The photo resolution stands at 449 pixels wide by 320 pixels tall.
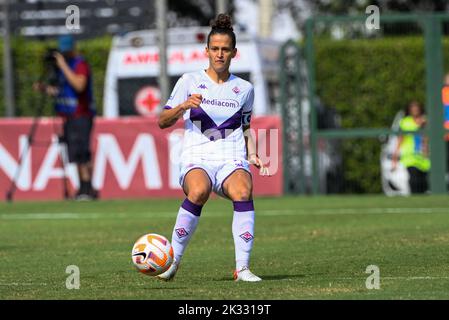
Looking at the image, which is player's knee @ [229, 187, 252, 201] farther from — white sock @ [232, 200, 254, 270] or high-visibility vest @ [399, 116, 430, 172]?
high-visibility vest @ [399, 116, 430, 172]

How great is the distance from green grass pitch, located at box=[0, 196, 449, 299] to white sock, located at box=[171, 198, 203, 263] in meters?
0.26

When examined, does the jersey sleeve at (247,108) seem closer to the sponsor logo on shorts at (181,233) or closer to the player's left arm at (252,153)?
the player's left arm at (252,153)

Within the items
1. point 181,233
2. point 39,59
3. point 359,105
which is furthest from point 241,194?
point 39,59

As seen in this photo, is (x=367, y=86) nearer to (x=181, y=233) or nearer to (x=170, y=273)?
(x=181, y=233)

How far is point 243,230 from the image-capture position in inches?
423

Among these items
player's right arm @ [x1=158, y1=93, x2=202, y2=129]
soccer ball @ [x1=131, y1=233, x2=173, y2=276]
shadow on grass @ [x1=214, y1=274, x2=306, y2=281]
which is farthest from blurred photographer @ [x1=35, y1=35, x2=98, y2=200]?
soccer ball @ [x1=131, y1=233, x2=173, y2=276]

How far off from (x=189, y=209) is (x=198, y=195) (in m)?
0.15

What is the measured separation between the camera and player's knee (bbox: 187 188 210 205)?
35.2 ft

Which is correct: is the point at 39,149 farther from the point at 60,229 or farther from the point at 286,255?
the point at 286,255

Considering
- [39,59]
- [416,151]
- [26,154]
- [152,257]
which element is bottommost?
[416,151]

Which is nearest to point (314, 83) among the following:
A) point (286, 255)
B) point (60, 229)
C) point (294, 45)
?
point (294, 45)
